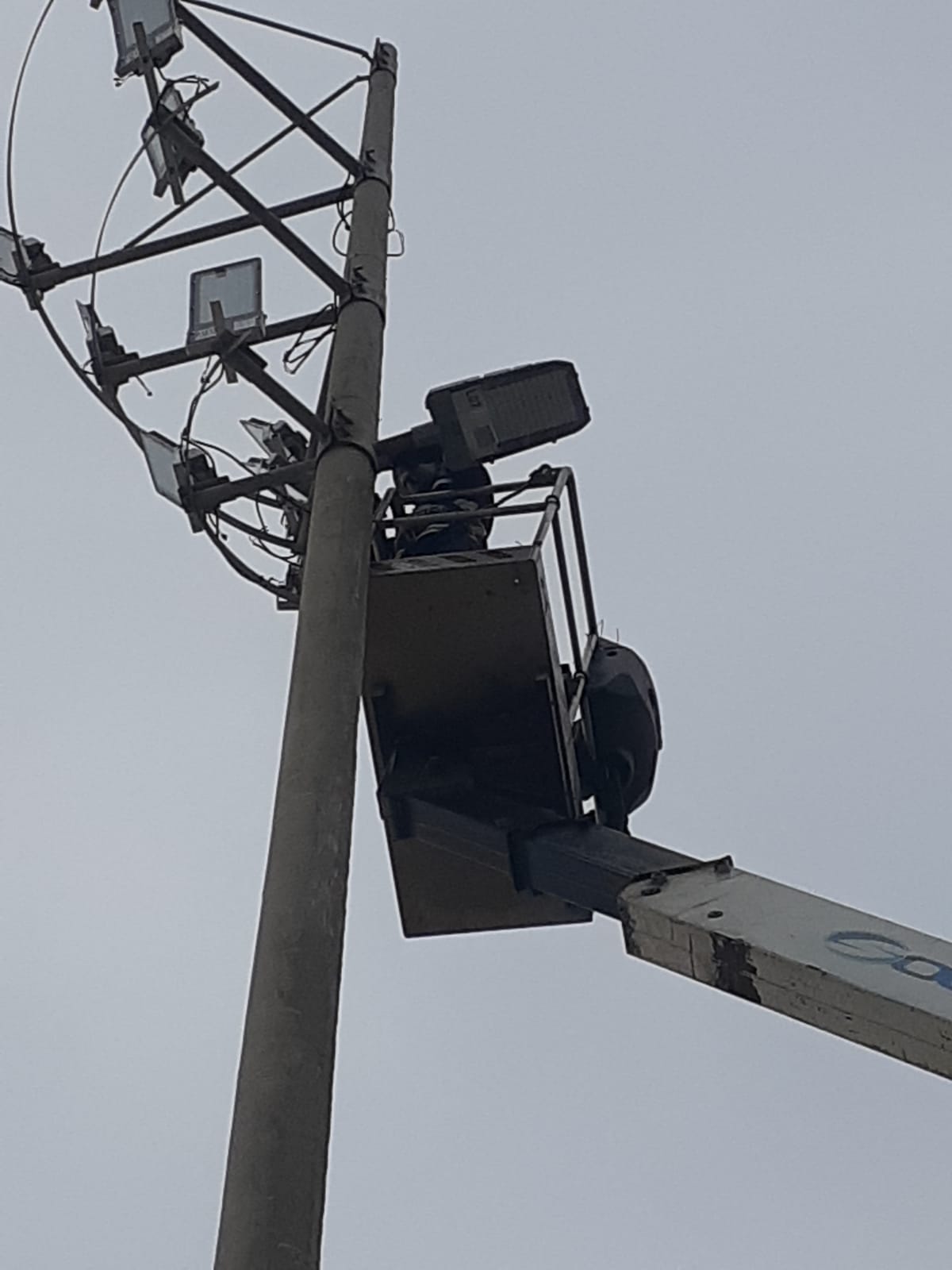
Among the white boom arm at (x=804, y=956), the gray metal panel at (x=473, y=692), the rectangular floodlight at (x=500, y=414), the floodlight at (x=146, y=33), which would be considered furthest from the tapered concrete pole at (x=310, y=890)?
the white boom arm at (x=804, y=956)

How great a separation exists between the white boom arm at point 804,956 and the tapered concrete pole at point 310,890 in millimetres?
1548

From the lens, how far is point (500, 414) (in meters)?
6.86

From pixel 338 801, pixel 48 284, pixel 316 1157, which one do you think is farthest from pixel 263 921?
pixel 48 284

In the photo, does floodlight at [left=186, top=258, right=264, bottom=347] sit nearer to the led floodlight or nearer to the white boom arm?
the led floodlight

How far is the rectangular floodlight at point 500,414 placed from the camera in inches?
268

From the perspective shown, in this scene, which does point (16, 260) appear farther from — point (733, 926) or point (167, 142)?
point (733, 926)

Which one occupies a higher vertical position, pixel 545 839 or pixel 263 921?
pixel 545 839

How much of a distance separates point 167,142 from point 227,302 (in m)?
1.09

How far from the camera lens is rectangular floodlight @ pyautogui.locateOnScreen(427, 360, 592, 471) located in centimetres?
680

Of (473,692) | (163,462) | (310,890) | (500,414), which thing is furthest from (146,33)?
(310,890)

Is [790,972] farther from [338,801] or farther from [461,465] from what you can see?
[461,465]

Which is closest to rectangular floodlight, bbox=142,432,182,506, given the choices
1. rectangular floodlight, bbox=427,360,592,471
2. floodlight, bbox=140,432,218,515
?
floodlight, bbox=140,432,218,515

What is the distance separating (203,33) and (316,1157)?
549cm

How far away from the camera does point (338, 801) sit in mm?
4500
